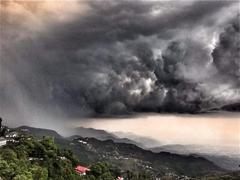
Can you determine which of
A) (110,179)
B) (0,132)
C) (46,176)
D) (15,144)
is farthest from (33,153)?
(0,132)

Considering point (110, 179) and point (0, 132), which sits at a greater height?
point (0, 132)

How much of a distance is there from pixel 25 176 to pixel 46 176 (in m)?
12.7

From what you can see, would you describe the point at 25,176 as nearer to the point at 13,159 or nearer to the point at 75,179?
the point at 13,159

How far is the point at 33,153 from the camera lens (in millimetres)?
137500

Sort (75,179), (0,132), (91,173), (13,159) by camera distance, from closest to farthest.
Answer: (13,159), (75,179), (91,173), (0,132)

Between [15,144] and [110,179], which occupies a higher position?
[15,144]

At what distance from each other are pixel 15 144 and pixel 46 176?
23938 mm

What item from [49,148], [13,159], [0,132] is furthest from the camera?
[0,132]

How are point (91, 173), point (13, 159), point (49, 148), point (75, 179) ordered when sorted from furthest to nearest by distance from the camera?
point (91, 173) → point (49, 148) → point (75, 179) → point (13, 159)

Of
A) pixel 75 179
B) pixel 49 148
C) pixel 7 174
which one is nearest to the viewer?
pixel 7 174

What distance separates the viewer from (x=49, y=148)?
144000 mm

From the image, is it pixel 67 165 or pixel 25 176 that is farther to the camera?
pixel 67 165

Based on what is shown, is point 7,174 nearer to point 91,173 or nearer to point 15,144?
point 15,144

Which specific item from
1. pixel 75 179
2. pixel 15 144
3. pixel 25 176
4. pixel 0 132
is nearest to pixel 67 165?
pixel 75 179
